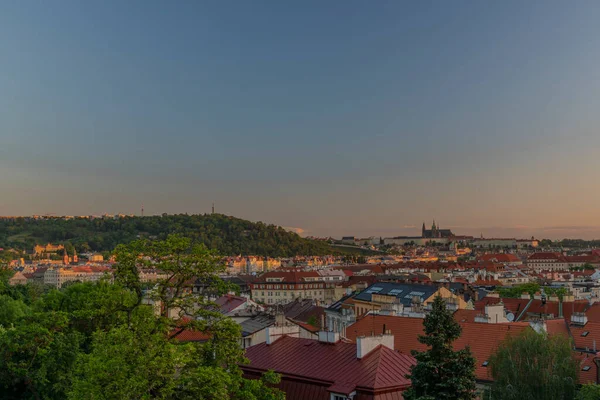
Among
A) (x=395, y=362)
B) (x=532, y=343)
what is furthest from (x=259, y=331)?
(x=532, y=343)

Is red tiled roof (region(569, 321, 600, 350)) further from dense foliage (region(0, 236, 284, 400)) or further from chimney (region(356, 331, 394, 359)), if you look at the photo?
dense foliage (region(0, 236, 284, 400))

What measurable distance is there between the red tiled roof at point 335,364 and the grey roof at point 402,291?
109ft

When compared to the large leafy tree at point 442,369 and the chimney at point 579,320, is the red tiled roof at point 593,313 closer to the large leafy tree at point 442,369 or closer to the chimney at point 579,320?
the chimney at point 579,320

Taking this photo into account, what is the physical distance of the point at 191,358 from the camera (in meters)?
20.8

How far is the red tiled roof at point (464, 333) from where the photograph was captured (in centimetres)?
3278

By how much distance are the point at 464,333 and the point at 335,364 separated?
44.9 feet

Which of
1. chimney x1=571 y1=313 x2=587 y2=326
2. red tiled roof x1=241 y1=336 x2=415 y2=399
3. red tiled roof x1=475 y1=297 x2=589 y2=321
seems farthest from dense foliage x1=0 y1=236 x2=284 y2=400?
red tiled roof x1=475 y1=297 x2=589 y2=321

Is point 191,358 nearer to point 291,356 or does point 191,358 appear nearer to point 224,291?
point 224,291

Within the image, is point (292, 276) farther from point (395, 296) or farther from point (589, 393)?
point (589, 393)

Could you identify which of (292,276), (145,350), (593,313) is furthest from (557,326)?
(292,276)

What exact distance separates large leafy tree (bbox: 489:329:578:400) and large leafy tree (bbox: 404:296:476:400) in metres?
6.22

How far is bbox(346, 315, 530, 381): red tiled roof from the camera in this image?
108 ft

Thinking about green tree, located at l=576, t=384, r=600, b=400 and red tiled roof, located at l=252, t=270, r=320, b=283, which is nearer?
green tree, located at l=576, t=384, r=600, b=400

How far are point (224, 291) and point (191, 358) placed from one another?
9.62 ft
